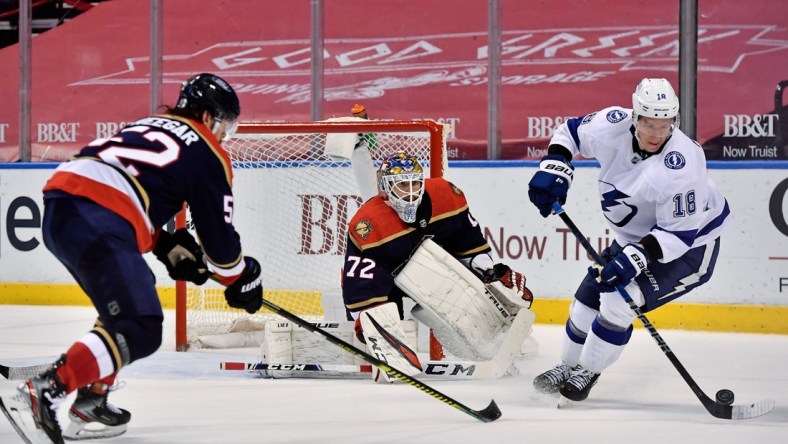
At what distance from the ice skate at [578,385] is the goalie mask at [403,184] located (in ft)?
2.99

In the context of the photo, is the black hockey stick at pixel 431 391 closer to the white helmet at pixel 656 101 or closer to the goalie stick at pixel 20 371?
the white helmet at pixel 656 101

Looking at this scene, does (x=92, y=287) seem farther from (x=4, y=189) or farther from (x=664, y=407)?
(x=4, y=189)

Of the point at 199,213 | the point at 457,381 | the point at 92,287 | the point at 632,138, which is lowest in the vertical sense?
the point at 457,381

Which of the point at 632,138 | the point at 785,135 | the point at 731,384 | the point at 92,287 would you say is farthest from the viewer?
the point at 785,135

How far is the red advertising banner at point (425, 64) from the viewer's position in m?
6.38

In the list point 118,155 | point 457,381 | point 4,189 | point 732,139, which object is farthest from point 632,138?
point 4,189

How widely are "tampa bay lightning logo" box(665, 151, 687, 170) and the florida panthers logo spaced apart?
116cm

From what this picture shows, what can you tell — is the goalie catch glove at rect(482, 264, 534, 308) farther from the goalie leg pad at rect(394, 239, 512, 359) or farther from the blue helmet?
the blue helmet

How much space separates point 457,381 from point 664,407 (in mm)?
811

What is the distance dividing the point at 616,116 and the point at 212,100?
55.7 inches

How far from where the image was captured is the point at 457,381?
4.19 meters

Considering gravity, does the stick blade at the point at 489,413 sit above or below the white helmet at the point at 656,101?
below

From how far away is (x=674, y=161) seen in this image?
3541 millimetres

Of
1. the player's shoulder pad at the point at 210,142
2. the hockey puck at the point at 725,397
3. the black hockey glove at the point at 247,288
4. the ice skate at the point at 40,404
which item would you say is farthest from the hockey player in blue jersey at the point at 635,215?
the ice skate at the point at 40,404
